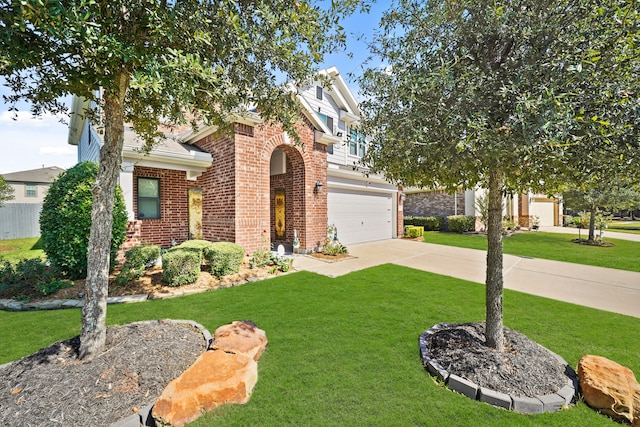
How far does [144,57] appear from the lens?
2.30 metres

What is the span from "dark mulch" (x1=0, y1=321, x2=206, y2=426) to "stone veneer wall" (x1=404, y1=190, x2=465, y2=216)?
64.8ft

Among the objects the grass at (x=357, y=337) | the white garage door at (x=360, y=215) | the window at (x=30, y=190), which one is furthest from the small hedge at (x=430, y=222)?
the window at (x=30, y=190)

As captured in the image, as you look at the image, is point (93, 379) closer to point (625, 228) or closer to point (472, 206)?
point (472, 206)

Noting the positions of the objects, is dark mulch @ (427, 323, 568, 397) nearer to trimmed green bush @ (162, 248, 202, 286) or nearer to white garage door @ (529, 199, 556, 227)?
trimmed green bush @ (162, 248, 202, 286)

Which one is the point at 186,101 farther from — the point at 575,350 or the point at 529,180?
the point at 575,350

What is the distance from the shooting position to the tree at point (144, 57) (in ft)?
6.97

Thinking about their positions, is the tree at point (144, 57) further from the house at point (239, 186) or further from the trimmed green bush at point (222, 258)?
the trimmed green bush at point (222, 258)

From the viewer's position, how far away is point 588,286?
21.1 ft

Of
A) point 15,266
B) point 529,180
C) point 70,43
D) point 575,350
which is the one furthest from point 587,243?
point 15,266

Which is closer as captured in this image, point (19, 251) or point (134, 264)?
point (134, 264)

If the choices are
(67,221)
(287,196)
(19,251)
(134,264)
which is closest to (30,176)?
(19,251)

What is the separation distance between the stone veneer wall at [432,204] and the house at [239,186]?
11092 mm

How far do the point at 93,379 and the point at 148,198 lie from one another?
7.39 meters

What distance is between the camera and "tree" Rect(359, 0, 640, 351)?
2.18m
